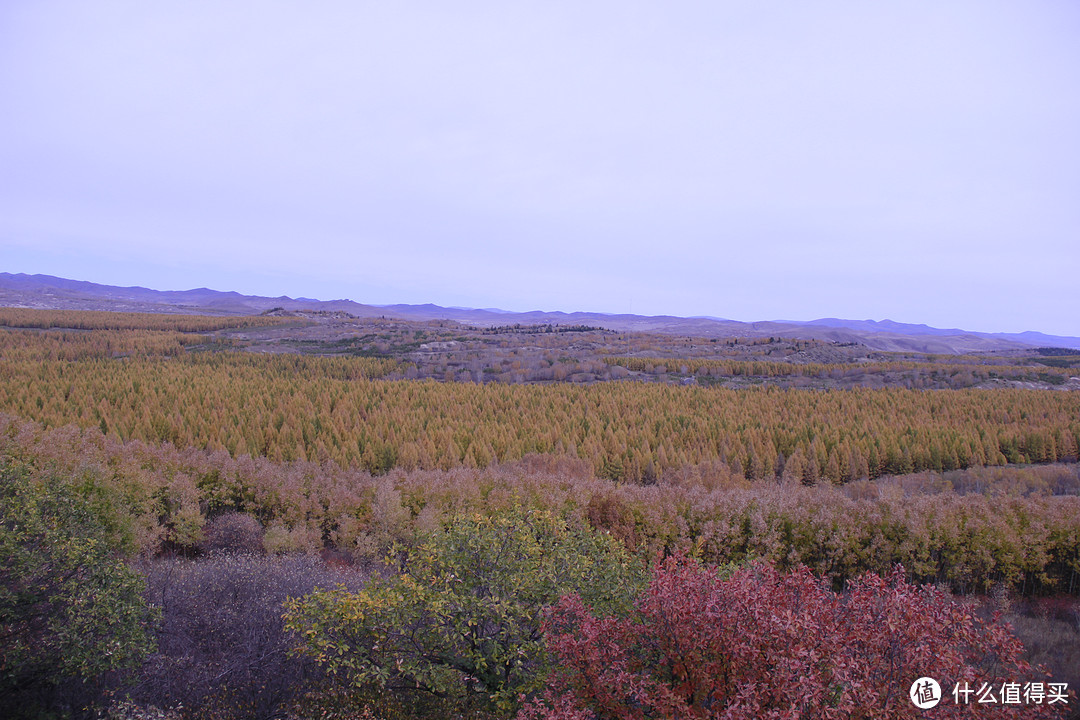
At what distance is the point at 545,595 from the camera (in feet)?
27.3

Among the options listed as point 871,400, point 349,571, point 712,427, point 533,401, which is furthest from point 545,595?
point 871,400

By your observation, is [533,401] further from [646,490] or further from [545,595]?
[545,595]

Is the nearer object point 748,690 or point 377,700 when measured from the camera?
point 748,690

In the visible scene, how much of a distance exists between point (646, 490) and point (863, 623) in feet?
49.1

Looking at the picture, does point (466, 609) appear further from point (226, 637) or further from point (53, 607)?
point (226, 637)

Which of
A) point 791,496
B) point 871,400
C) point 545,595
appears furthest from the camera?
point 871,400

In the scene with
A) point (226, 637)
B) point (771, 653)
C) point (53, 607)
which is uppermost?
point (771, 653)

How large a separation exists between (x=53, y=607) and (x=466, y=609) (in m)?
6.78

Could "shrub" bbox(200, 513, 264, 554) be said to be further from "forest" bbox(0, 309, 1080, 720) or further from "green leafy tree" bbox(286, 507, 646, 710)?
"green leafy tree" bbox(286, 507, 646, 710)

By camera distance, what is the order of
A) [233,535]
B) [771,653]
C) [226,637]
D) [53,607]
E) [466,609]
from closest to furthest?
[771,653] < [466,609] < [53,607] < [226,637] < [233,535]

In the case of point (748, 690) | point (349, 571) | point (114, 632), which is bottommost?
point (349, 571)

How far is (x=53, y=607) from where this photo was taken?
28.9ft

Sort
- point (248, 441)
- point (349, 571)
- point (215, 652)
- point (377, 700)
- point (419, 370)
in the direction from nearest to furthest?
point (377, 700) → point (215, 652) → point (349, 571) → point (248, 441) → point (419, 370)

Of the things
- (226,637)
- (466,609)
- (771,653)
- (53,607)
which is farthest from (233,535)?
(771,653)
